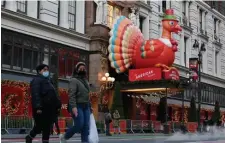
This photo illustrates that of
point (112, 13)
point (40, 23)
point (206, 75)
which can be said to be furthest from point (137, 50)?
point (206, 75)

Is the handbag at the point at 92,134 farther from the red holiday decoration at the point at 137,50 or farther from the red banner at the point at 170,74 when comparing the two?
the red banner at the point at 170,74

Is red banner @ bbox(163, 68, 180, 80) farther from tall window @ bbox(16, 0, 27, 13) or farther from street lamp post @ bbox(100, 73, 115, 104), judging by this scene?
tall window @ bbox(16, 0, 27, 13)

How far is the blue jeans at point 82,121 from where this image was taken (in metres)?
9.71

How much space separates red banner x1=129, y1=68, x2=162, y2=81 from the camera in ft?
116

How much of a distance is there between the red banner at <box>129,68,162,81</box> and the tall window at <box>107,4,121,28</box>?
4197mm

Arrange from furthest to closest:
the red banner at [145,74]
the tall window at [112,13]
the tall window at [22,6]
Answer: the tall window at [112,13] < the red banner at [145,74] < the tall window at [22,6]

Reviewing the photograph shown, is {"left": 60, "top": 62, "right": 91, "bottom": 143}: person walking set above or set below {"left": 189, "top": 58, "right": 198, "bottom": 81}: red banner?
below

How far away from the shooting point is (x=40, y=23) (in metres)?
29.3

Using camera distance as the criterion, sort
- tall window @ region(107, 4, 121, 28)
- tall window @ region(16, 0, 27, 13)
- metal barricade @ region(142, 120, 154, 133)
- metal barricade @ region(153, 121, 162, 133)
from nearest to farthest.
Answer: tall window @ region(16, 0, 27, 13), metal barricade @ region(142, 120, 154, 133), metal barricade @ region(153, 121, 162, 133), tall window @ region(107, 4, 121, 28)

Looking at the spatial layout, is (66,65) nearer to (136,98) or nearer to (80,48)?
(80,48)

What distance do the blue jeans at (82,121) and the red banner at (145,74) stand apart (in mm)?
25599

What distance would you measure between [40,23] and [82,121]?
20.4 meters

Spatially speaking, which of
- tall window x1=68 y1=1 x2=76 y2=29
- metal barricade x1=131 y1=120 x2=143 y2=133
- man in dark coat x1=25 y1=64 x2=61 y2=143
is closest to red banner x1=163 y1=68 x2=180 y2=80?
metal barricade x1=131 y1=120 x2=143 y2=133

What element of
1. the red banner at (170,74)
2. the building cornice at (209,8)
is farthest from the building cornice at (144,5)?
the building cornice at (209,8)
